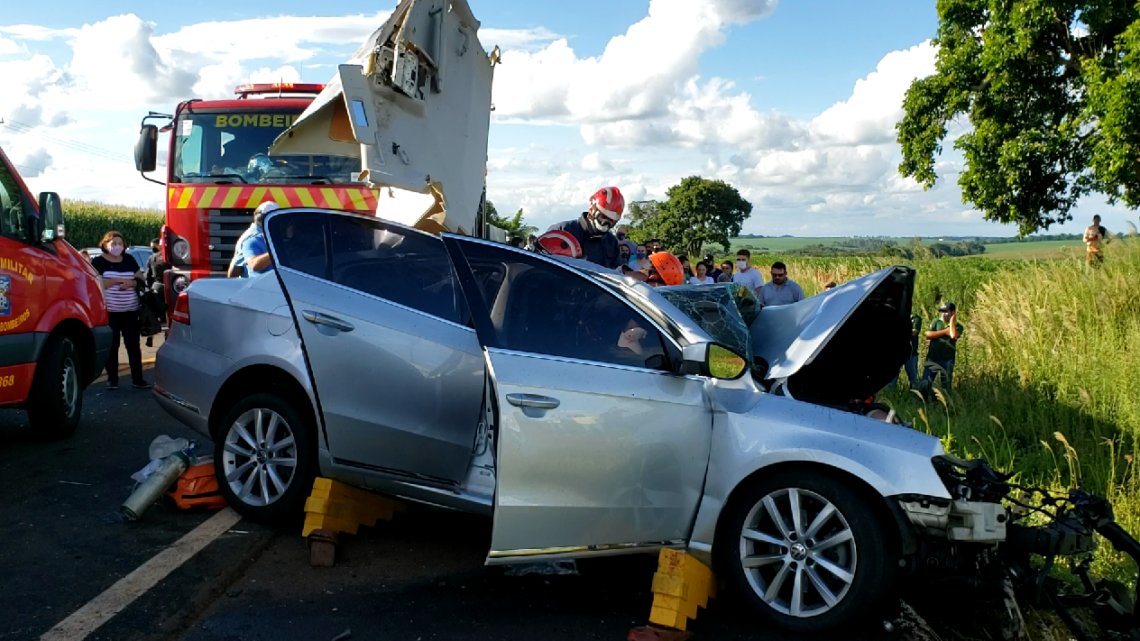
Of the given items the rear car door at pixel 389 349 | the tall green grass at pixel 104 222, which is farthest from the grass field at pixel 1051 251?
the tall green grass at pixel 104 222

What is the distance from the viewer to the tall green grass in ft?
132

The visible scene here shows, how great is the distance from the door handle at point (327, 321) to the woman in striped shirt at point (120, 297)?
5.94 m

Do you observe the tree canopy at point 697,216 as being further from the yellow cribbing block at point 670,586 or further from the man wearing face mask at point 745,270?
the yellow cribbing block at point 670,586

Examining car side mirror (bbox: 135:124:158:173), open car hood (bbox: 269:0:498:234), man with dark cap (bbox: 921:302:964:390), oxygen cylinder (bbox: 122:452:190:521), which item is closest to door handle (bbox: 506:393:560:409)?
oxygen cylinder (bbox: 122:452:190:521)

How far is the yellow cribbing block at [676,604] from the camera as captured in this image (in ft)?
13.8

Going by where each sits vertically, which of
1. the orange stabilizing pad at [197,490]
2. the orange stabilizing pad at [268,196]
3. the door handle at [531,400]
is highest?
the orange stabilizing pad at [268,196]

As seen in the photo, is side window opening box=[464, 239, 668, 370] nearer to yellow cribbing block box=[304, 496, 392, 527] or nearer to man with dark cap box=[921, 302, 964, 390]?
yellow cribbing block box=[304, 496, 392, 527]

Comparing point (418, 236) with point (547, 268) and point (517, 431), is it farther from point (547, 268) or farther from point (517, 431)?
point (517, 431)

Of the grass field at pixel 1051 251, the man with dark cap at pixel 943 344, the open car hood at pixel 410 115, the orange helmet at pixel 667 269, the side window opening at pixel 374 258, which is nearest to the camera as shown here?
the side window opening at pixel 374 258

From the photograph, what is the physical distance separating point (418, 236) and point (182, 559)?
2060mm

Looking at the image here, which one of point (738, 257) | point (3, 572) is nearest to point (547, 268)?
point (3, 572)

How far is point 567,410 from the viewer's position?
4383 millimetres

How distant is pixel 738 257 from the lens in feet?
51.1

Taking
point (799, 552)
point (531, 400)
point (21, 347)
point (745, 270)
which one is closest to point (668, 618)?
point (799, 552)
